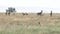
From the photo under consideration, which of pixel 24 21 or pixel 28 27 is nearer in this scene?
pixel 28 27

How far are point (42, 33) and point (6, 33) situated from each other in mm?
2631

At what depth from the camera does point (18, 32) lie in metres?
15.9

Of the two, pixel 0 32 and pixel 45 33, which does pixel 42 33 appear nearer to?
pixel 45 33

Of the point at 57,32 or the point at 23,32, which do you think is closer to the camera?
the point at 23,32

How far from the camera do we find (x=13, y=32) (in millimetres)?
15906

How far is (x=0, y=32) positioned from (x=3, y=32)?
0.23 metres

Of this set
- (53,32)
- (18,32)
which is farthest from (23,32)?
(53,32)

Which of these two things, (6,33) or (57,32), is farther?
(57,32)

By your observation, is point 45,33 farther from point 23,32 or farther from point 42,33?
point 23,32

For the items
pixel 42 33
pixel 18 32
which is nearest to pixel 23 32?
pixel 18 32

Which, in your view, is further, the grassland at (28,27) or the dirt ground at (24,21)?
the dirt ground at (24,21)

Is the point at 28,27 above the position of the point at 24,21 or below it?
above

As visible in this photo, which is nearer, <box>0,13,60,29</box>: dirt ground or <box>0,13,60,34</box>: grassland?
<box>0,13,60,34</box>: grassland

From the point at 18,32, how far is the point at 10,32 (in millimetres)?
593
